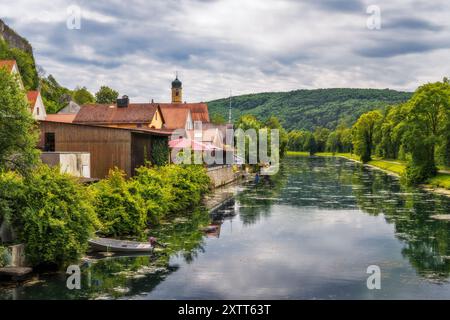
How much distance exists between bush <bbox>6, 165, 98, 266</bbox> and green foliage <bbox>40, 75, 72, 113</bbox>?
277 feet

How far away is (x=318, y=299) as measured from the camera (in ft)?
57.9

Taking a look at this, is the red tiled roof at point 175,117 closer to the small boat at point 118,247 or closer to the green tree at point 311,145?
the small boat at point 118,247

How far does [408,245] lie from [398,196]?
2274 cm

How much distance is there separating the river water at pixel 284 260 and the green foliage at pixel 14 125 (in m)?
4.45

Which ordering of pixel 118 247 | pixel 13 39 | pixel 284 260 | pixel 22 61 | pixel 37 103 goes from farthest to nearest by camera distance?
1. pixel 13 39
2. pixel 22 61
3. pixel 37 103
4. pixel 118 247
5. pixel 284 260

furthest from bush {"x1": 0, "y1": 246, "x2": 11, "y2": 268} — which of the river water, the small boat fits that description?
the small boat

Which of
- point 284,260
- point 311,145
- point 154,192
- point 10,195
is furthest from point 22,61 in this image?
point 311,145

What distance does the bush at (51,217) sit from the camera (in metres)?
20.2

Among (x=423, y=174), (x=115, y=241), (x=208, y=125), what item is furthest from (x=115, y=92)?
(x=115, y=241)

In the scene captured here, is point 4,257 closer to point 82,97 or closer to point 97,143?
point 97,143

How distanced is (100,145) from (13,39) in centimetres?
7808

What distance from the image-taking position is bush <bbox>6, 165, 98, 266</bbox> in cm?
2025

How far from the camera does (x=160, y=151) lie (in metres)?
44.1
